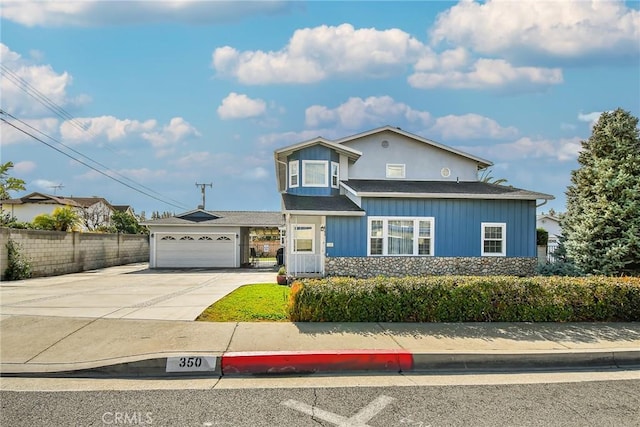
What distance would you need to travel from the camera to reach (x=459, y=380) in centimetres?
522

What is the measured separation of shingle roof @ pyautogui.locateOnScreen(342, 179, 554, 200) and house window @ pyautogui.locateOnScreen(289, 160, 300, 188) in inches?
84.5

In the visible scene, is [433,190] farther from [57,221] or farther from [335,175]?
[57,221]

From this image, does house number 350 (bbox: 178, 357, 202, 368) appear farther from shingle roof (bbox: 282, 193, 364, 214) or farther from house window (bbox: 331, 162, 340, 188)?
house window (bbox: 331, 162, 340, 188)

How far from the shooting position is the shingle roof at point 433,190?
1572 cm

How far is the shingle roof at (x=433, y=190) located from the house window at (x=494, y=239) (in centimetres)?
115

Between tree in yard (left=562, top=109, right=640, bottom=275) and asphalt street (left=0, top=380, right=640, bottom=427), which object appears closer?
asphalt street (left=0, top=380, right=640, bottom=427)

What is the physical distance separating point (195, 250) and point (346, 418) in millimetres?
20535

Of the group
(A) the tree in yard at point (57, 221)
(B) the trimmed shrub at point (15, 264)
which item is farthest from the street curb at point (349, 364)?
(A) the tree in yard at point (57, 221)

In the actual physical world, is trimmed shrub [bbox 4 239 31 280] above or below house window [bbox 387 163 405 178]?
below

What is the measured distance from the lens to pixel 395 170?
20.1m

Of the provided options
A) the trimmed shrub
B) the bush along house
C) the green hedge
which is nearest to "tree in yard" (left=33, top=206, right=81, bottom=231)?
the trimmed shrub

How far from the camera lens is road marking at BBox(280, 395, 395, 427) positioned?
13.0 ft

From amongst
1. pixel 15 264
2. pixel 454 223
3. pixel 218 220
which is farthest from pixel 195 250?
pixel 454 223

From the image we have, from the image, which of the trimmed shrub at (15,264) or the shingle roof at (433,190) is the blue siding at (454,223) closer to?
the shingle roof at (433,190)
